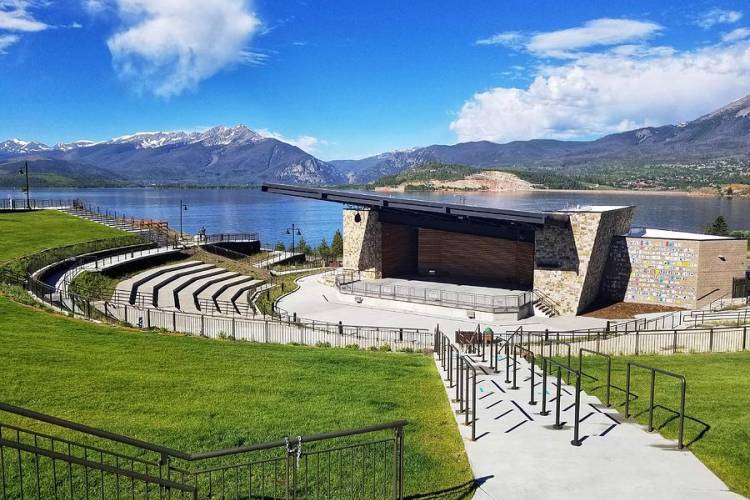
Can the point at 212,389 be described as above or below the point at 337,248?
above

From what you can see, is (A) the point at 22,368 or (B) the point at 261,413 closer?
(B) the point at 261,413

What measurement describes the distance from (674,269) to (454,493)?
2741 centimetres

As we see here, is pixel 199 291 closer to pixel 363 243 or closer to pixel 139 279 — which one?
pixel 139 279

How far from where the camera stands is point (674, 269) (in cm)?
3019

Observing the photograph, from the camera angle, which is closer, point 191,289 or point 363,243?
point 191,289

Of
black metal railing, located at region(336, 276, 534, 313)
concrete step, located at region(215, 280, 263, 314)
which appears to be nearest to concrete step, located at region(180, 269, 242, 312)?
concrete step, located at region(215, 280, 263, 314)

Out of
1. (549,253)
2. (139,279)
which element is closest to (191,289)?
(139,279)

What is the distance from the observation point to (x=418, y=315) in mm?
28844

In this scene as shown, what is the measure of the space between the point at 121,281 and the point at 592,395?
23.1m

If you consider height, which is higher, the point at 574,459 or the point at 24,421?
the point at 24,421

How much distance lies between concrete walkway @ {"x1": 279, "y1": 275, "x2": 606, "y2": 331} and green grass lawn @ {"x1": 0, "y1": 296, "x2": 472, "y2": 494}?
12.6 metres

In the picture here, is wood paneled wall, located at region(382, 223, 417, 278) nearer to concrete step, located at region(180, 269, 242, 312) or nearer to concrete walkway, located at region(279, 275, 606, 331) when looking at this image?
concrete walkway, located at region(279, 275, 606, 331)

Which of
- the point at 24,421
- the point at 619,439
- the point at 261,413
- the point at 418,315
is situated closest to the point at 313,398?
the point at 261,413

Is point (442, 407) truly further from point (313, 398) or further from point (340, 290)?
point (340, 290)
